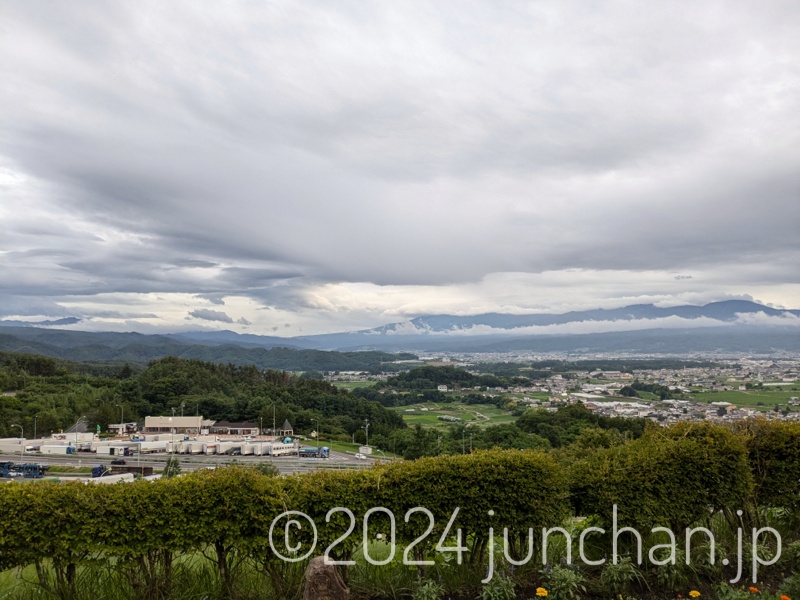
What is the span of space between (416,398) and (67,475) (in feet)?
235

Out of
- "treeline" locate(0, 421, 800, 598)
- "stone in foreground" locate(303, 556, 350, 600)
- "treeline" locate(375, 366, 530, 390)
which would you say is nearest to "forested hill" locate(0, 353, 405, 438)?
"treeline" locate(375, 366, 530, 390)

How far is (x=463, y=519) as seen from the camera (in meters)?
4.62

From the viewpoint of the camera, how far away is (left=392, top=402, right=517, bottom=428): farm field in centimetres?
6330

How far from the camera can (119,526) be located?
4.07 meters

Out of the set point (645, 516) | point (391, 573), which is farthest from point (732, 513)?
point (391, 573)

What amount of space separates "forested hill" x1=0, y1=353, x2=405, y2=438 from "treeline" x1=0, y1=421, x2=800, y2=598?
168ft

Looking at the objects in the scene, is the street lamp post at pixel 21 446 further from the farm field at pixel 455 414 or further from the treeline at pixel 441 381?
the treeline at pixel 441 381

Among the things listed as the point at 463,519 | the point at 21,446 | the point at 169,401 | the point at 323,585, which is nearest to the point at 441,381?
the point at 169,401

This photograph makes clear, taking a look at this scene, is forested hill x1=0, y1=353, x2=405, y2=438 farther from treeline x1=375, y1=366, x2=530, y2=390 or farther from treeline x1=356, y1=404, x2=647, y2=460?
treeline x1=375, y1=366, x2=530, y2=390

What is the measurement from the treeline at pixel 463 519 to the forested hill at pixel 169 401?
51064mm

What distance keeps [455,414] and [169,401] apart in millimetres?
40348

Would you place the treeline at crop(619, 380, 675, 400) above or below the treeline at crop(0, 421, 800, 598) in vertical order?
below

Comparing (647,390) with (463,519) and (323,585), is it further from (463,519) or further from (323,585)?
(323,585)

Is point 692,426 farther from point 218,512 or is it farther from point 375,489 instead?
point 218,512
